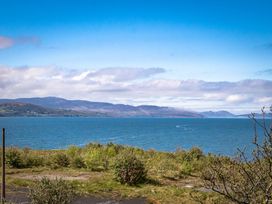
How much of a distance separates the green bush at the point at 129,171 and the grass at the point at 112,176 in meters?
0.37

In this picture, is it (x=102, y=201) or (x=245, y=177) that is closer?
(x=245, y=177)

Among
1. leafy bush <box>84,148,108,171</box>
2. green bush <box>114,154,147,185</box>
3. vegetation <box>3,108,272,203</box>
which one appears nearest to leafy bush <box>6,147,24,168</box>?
vegetation <box>3,108,272,203</box>

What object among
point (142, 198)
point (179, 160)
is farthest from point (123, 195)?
point (179, 160)

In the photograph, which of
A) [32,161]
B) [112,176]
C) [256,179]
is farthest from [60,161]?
[256,179]

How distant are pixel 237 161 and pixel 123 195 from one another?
9748 millimetres

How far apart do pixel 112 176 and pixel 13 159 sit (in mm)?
6949

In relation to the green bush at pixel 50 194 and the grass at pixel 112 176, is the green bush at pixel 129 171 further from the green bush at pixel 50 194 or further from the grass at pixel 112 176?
the green bush at pixel 50 194

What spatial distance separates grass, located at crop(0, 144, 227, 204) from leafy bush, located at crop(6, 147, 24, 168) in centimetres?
14

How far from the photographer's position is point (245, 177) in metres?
6.68

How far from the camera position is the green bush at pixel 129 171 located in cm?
1827

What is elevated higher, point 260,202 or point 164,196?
point 260,202

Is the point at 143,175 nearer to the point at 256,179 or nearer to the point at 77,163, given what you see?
the point at 77,163

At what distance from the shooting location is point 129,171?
18.4 meters

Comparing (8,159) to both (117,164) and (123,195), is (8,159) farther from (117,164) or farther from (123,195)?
(123,195)
